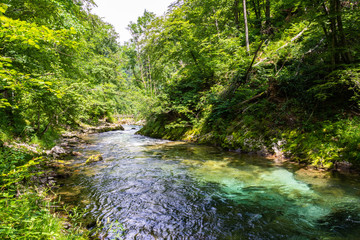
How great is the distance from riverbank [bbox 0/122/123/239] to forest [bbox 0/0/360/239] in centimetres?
3

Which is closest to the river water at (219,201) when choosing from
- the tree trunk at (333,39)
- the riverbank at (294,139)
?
the riverbank at (294,139)

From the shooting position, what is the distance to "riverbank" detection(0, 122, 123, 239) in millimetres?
1827

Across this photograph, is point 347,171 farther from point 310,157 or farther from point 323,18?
point 323,18

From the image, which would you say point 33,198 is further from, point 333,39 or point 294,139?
point 333,39

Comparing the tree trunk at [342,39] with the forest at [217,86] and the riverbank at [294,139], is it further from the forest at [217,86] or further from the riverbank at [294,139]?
the riverbank at [294,139]

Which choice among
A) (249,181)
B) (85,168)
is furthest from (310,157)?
(85,168)

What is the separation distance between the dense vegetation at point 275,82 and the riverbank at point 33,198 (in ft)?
20.9

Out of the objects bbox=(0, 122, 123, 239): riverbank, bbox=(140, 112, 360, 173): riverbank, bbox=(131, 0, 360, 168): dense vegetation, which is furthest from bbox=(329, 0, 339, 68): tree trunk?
bbox=(0, 122, 123, 239): riverbank

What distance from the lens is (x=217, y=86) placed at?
10.8 metres

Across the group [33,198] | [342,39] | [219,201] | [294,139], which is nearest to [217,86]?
[294,139]

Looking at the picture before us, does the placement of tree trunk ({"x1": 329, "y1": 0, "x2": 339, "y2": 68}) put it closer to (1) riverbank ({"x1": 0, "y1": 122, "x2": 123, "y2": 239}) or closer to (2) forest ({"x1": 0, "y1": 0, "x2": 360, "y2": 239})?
(2) forest ({"x1": 0, "y1": 0, "x2": 360, "y2": 239})

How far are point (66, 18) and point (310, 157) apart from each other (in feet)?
29.2

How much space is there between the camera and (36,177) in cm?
461

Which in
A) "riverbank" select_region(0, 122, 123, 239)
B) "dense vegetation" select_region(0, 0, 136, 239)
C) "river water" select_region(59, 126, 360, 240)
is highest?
"dense vegetation" select_region(0, 0, 136, 239)
